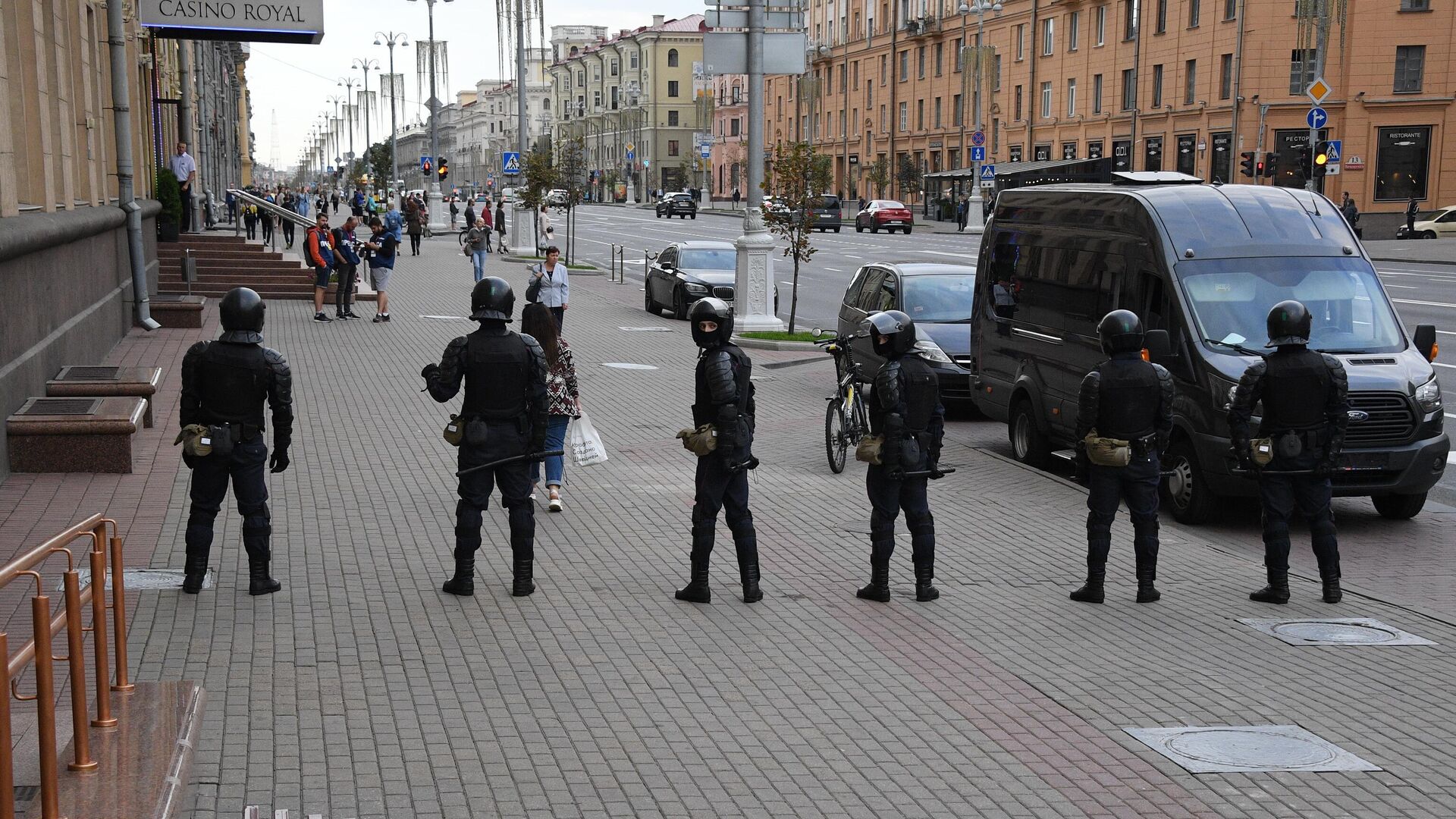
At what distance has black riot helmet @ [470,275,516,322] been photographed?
820 centimetres

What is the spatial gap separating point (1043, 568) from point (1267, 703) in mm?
2858

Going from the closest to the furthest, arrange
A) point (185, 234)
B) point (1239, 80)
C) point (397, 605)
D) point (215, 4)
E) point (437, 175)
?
1. point (397, 605)
2. point (215, 4)
3. point (185, 234)
4. point (1239, 80)
5. point (437, 175)

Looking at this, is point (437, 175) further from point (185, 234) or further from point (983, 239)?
point (983, 239)

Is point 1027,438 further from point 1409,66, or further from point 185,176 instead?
point 1409,66

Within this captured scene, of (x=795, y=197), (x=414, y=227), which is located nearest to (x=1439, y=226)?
(x=414, y=227)

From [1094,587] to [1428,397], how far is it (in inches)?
154

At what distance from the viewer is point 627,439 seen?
14.4m

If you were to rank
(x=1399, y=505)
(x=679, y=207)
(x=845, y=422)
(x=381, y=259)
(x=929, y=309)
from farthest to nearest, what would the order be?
1. (x=679, y=207)
2. (x=381, y=259)
3. (x=929, y=309)
4. (x=845, y=422)
5. (x=1399, y=505)

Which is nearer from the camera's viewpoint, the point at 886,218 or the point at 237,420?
the point at 237,420

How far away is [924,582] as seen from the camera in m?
8.70

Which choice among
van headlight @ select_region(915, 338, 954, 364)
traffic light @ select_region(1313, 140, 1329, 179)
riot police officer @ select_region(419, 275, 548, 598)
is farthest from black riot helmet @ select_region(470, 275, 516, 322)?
traffic light @ select_region(1313, 140, 1329, 179)

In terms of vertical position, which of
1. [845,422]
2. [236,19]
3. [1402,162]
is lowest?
[845,422]

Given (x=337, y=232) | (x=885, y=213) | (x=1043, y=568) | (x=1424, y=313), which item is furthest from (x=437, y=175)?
(x=1043, y=568)

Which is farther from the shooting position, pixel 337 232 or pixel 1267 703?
pixel 337 232
